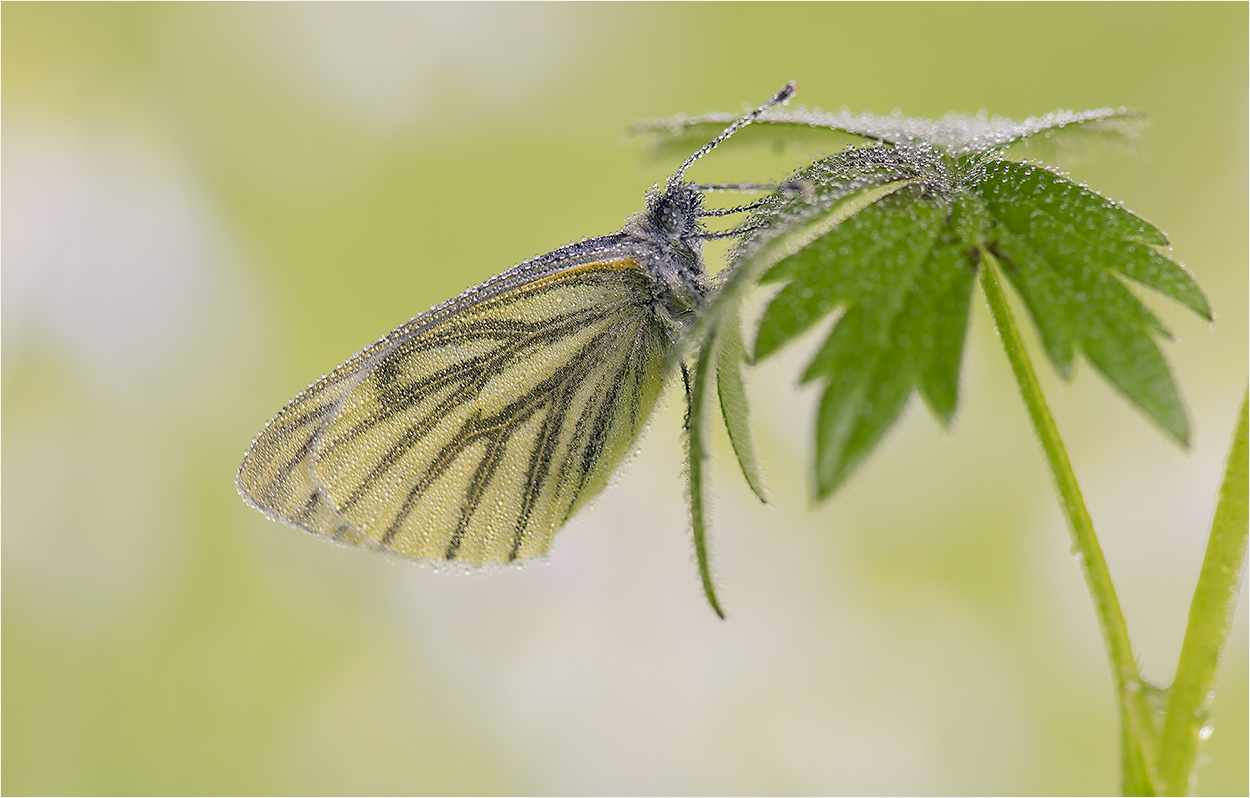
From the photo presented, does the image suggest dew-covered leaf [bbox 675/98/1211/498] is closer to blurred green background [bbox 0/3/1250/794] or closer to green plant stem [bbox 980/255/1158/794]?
green plant stem [bbox 980/255/1158/794]

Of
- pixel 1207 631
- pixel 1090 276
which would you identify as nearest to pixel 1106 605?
pixel 1207 631

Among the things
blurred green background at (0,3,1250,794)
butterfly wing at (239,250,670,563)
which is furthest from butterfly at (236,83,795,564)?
blurred green background at (0,3,1250,794)

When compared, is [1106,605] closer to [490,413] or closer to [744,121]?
[744,121]

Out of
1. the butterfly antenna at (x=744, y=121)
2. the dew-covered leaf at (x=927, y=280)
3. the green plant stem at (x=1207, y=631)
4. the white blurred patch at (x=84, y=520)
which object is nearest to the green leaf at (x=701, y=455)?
the dew-covered leaf at (x=927, y=280)

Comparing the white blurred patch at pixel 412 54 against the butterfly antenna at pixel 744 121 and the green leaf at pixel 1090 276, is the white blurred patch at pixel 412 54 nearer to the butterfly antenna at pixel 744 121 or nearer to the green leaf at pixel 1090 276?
the butterfly antenna at pixel 744 121

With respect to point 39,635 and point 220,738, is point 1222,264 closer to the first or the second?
point 220,738

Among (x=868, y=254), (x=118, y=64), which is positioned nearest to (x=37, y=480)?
(x=118, y=64)
